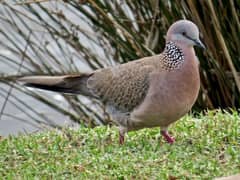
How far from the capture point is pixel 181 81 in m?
5.91

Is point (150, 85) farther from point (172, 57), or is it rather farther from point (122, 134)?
point (122, 134)

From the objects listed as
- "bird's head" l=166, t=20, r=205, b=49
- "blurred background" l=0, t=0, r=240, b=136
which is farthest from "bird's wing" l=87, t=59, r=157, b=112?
"blurred background" l=0, t=0, r=240, b=136

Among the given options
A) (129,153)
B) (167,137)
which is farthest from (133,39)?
(129,153)

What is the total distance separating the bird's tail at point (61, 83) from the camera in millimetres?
6367

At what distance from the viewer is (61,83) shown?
640 centimetres

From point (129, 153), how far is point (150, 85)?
0.52 m

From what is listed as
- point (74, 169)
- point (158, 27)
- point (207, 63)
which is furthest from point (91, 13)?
point (74, 169)

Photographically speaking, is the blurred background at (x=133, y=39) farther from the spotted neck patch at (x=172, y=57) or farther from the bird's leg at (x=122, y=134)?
the spotted neck patch at (x=172, y=57)

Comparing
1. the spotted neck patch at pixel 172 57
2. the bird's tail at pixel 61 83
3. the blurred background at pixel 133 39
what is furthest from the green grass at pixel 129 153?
the blurred background at pixel 133 39

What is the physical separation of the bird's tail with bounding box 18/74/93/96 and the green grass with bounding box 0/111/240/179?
32cm

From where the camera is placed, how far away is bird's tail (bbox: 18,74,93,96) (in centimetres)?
637

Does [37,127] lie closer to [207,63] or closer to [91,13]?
[91,13]

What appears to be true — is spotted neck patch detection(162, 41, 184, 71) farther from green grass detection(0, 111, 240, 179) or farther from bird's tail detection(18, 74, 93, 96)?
bird's tail detection(18, 74, 93, 96)

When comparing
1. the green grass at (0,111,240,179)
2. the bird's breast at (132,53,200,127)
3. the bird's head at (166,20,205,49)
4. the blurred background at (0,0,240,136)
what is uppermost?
Result: the blurred background at (0,0,240,136)
